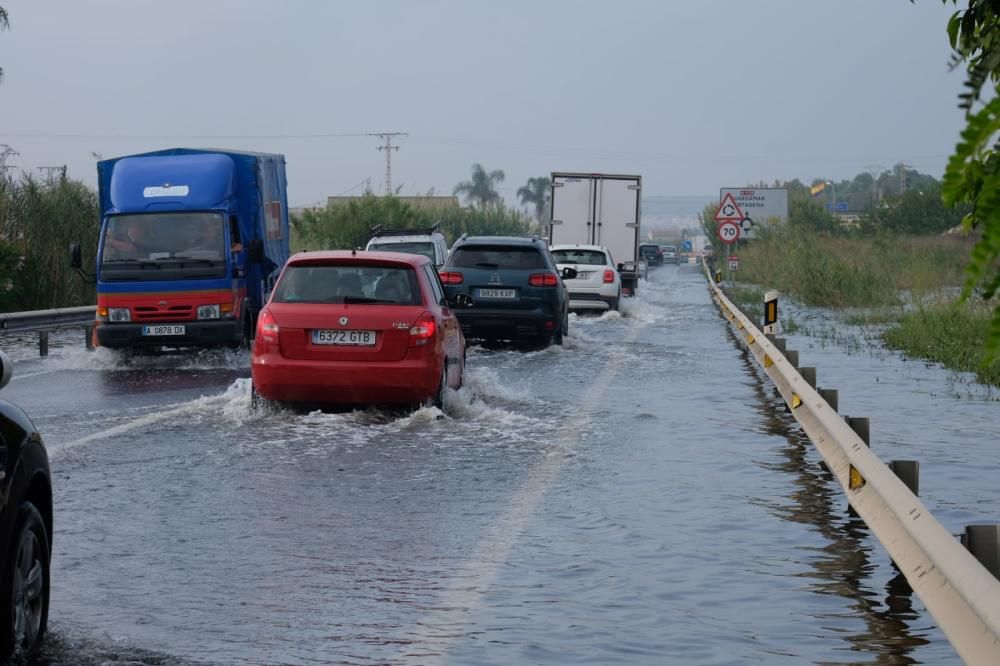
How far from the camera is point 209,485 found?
35.0 ft

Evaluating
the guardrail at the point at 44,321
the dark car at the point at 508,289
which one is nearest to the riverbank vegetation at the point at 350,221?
the guardrail at the point at 44,321

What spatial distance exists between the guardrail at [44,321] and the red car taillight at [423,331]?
1024cm

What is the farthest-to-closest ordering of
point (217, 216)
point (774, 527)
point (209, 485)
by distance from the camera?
point (217, 216) → point (209, 485) → point (774, 527)

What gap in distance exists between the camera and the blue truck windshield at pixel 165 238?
904 inches

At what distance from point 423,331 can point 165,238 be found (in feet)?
31.5

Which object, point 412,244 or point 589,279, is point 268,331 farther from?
point 589,279

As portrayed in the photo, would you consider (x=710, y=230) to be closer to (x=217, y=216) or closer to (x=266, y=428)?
(x=217, y=216)

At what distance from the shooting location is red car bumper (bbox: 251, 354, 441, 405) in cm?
1431

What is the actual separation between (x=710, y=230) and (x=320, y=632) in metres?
92.9

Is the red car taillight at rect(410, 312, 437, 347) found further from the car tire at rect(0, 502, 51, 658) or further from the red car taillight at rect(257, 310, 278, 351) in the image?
the car tire at rect(0, 502, 51, 658)

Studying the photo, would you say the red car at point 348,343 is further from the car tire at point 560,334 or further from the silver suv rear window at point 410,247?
the silver suv rear window at point 410,247

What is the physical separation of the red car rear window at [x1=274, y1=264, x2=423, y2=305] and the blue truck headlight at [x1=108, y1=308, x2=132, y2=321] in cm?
803

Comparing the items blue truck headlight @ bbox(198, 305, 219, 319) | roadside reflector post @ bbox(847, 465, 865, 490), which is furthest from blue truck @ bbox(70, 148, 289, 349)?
roadside reflector post @ bbox(847, 465, 865, 490)

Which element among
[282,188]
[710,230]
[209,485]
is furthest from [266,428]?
[710,230]
